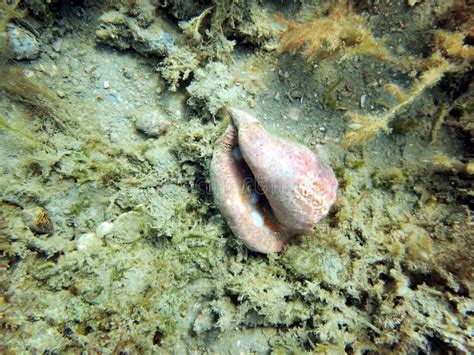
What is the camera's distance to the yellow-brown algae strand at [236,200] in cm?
291

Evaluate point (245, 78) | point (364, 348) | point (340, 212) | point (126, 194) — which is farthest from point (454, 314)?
point (126, 194)

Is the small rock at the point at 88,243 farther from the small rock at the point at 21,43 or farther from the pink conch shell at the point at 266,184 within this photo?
the small rock at the point at 21,43

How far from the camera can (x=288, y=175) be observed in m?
2.67

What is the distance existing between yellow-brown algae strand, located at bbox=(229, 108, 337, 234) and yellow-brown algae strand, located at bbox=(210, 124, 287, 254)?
205 mm

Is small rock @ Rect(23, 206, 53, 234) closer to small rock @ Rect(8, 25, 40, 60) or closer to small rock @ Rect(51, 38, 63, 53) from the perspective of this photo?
small rock @ Rect(8, 25, 40, 60)

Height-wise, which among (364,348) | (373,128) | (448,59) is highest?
(448,59)

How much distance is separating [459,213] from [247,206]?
6.93 ft

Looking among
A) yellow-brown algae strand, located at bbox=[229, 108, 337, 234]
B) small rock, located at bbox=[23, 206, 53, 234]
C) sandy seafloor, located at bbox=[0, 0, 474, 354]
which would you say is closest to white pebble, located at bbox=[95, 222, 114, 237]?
sandy seafloor, located at bbox=[0, 0, 474, 354]

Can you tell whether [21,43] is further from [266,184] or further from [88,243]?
[266,184]

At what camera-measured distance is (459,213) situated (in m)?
2.81

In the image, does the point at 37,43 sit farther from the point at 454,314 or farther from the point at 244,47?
the point at 454,314

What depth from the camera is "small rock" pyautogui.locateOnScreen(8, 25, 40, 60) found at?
2994mm

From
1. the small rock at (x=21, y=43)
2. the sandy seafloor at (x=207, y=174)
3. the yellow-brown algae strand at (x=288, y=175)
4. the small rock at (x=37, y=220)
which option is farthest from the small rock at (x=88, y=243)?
the small rock at (x=21, y=43)

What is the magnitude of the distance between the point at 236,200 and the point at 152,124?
51.2 inches
